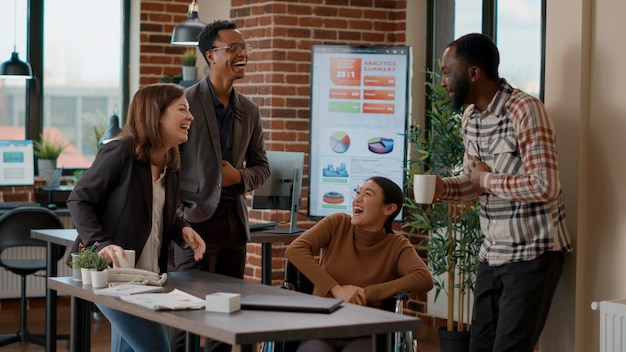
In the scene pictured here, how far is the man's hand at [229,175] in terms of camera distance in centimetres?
431

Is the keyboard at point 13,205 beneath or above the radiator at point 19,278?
above

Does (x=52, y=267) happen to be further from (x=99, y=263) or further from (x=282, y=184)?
(x=99, y=263)

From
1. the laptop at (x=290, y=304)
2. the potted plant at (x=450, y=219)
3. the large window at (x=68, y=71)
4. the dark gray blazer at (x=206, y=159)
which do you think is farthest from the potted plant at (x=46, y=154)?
the laptop at (x=290, y=304)

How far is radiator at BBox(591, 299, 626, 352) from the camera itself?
3500 mm

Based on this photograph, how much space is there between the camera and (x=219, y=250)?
4.34m

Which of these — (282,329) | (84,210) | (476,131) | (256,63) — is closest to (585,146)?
(476,131)

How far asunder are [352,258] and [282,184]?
1573 millimetres

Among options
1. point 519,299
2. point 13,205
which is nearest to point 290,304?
point 519,299

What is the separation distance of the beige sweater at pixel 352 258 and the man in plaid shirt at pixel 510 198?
0.34 metres

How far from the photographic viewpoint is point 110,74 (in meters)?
8.30

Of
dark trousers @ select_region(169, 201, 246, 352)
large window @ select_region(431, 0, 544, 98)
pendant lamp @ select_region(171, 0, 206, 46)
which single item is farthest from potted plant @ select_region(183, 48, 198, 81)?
dark trousers @ select_region(169, 201, 246, 352)

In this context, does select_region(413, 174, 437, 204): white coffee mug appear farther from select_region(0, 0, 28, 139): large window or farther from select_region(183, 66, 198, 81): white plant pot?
select_region(0, 0, 28, 139): large window

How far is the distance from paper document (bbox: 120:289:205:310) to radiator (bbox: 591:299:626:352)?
1.48 metres

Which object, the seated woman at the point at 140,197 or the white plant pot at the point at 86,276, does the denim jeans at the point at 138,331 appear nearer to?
the seated woman at the point at 140,197
